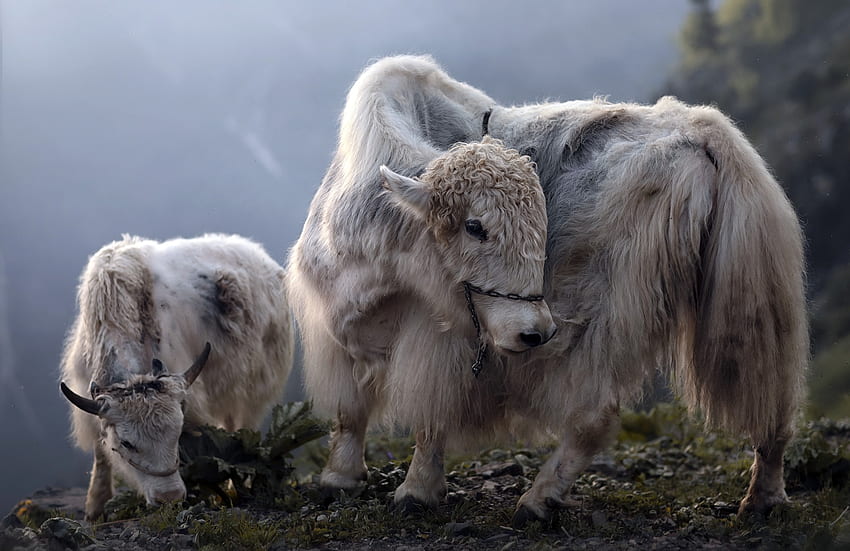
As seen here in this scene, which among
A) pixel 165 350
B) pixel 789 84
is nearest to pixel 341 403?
pixel 165 350

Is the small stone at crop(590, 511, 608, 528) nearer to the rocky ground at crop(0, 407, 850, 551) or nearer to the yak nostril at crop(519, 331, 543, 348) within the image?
the rocky ground at crop(0, 407, 850, 551)

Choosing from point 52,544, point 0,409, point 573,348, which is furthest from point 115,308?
point 573,348

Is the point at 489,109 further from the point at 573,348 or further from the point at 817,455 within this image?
the point at 817,455

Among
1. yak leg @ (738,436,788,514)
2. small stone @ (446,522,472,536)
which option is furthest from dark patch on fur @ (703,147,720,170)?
small stone @ (446,522,472,536)

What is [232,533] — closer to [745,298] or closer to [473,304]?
[473,304]

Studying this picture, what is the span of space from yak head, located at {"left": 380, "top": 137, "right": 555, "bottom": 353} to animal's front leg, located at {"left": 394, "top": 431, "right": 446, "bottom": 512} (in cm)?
89

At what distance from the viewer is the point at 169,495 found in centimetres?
458

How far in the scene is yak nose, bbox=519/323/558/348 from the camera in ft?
11.5

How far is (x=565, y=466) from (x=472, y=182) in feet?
A: 4.66

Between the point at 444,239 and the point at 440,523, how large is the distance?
1.43 meters

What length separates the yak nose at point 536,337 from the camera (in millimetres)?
3506

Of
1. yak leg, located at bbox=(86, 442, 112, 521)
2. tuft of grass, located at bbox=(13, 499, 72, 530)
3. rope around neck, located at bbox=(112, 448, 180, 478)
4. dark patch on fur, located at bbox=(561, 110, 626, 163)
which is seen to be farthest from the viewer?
yak leg, located at bbox=(86, 442, 112, 521)

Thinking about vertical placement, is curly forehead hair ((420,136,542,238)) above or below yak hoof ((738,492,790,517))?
above

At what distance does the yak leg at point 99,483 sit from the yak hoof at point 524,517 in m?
2.99
